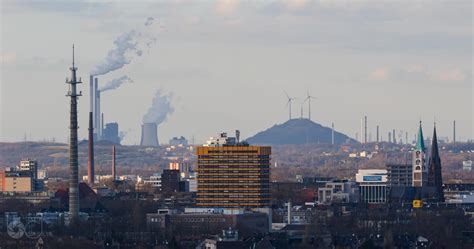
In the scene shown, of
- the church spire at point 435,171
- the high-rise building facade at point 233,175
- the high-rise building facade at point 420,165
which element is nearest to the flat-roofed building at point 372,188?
the high-rise building facade at point 420,165

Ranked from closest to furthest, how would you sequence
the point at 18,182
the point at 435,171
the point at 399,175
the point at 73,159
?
the point at 73,159 → the point at 435,171 → the point at 399,175 → the point at 18,182

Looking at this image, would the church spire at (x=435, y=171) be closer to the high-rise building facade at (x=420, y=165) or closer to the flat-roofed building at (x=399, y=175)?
the high-rise building facade at (x=420, y=165)

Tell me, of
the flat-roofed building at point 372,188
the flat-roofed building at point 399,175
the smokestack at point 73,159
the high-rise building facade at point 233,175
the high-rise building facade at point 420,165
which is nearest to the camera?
the smokestack at point 73,159

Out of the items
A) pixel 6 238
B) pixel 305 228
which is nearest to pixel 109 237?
pixel 6 238

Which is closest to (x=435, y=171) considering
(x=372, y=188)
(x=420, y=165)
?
(x=420, y=165)

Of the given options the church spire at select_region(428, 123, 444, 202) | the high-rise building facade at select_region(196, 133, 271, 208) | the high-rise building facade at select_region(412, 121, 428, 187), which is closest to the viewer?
the high-rise building facade at select_region(196, 133, 271, 208)

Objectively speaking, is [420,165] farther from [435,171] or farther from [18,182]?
[18,182]

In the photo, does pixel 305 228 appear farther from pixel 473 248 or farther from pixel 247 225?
pixel 473 248

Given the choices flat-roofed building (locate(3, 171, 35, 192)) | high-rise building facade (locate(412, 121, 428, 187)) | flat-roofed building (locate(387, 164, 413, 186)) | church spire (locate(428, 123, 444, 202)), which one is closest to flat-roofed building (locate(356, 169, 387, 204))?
flat-roofed building (locate(387, 164, 413, 186))

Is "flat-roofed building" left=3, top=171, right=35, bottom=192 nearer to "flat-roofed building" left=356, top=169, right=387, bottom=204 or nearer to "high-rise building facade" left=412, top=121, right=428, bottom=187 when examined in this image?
"flat-roofed building" left=356, top=169, right=387, bottom=204

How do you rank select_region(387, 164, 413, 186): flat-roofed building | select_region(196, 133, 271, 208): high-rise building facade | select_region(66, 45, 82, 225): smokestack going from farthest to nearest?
1. select_region(387, 164, 413, 186): flat-roofed building
2. select_region(196, 133, 271, 208): high-rise building facade
3. select_region(66, 45, 82, 225): smokestack
